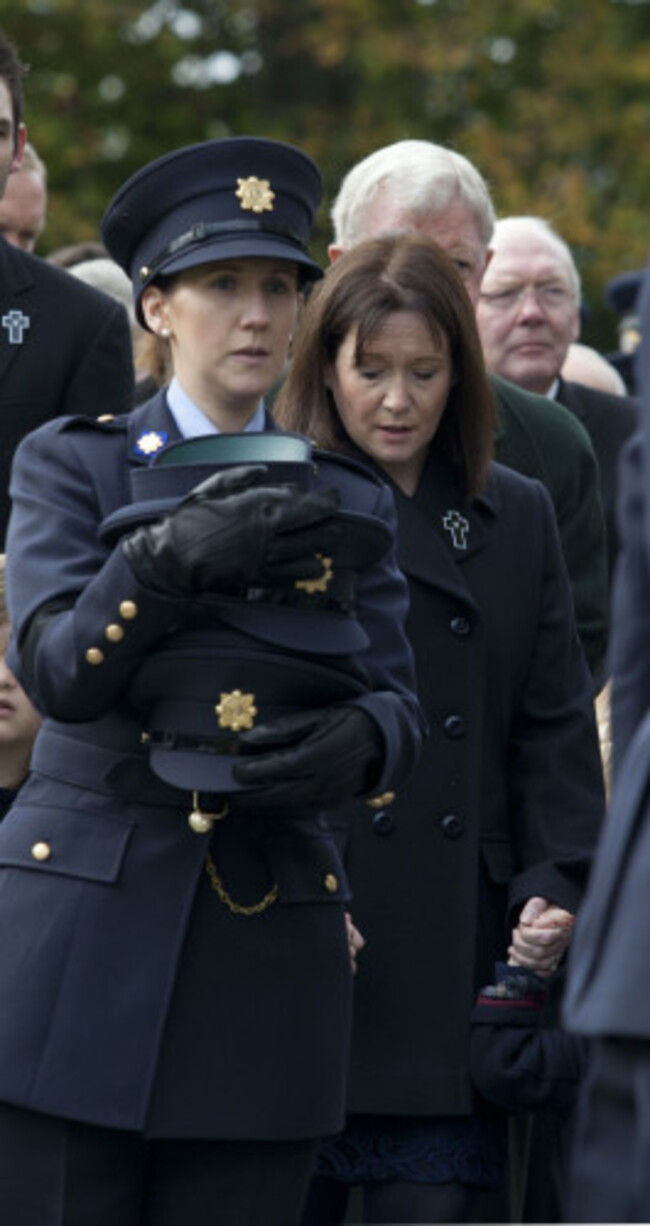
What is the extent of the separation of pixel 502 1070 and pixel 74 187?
1651 centimetres

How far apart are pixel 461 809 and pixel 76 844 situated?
4.10 feet

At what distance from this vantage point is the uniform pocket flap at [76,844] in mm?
5074

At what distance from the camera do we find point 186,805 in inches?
201

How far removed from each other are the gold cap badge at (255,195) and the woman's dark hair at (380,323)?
634 mm

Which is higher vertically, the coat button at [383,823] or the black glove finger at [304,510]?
the black glove finger at [304,510]

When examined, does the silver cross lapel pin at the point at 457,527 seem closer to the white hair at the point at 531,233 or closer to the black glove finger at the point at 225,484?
the black glove finger at the point at 225,484

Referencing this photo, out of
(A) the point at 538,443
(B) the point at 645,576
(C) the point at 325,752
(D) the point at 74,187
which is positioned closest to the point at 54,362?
(A) the point at 538,443

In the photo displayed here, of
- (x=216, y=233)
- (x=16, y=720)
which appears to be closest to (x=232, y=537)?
(x=216, y=233)

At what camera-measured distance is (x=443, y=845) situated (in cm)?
616

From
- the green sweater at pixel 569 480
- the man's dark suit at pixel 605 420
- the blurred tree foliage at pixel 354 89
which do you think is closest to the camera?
the green sweater at pixel 569 480

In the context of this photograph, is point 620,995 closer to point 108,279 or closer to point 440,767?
point 440,767

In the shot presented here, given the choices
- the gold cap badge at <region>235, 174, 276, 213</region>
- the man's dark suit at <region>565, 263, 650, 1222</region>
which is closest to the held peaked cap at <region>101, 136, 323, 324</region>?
the gold cap badge at <region>235, 174, 276, 213</region>

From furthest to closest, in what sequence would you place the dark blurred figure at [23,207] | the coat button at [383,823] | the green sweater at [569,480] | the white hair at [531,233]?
1. the dark blurred figure at [23,207]
2. the white hair at [531,233]
3. the green sweater at [569,480]
4. the coat button at [383,823]

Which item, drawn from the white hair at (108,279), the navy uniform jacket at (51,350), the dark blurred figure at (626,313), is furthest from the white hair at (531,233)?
the dark blurred figure at (626,313)
